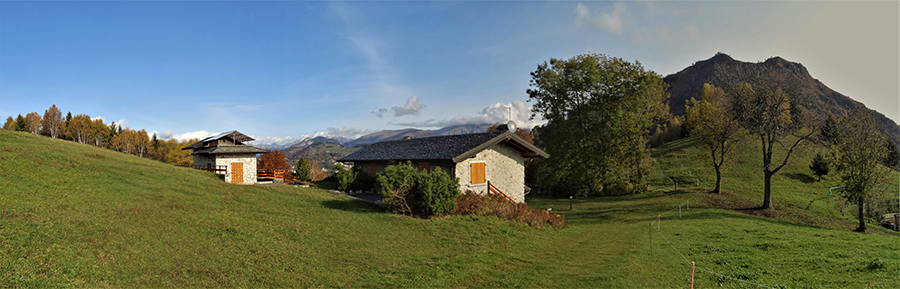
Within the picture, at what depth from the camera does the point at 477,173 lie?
76.0 feet

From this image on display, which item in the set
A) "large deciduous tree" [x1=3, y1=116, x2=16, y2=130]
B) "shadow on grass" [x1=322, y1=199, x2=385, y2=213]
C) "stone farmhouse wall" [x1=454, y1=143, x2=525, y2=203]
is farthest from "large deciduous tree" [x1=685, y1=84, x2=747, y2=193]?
"large deciduous tree" [x1=3, y1=116, x2=16, y2=130]

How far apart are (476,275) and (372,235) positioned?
4.97m

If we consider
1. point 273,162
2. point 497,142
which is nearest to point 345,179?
point 497,142

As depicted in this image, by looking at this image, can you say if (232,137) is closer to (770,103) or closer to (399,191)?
(399,191)

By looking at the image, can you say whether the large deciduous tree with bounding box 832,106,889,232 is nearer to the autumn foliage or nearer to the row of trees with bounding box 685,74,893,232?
the row of trees with bounding box 685,74,893,232

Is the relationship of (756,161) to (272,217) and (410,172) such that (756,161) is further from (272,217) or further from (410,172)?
(272,217)

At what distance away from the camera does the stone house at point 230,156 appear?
32.4m

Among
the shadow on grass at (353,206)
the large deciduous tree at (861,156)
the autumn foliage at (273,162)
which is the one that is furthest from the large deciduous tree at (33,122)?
the large deciduous tree at (861,156)

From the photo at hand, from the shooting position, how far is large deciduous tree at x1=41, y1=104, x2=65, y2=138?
8831 cm

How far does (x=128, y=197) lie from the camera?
14.3 meters

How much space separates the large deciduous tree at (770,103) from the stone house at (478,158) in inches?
537

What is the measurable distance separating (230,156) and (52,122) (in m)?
94.2

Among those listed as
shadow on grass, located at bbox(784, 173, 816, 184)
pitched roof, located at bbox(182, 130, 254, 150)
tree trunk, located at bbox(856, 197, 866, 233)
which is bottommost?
tree trunk, located at bbox(856, 197, 866, 233)

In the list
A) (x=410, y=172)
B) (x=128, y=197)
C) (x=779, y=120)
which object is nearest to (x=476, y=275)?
(x=410, y=172)
